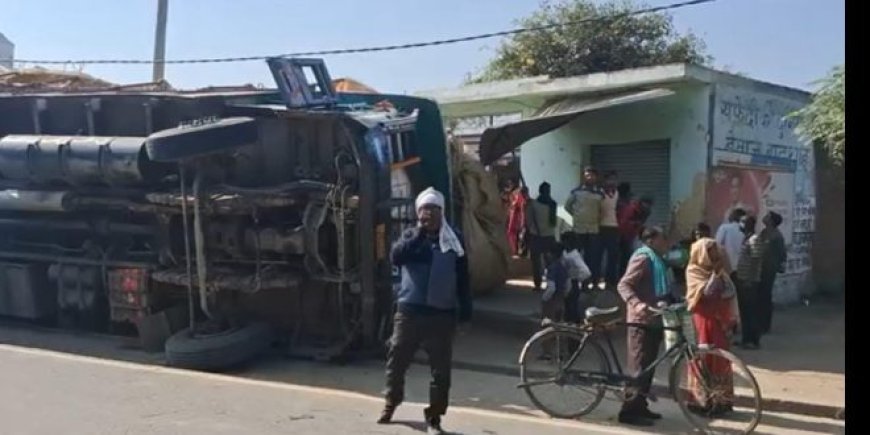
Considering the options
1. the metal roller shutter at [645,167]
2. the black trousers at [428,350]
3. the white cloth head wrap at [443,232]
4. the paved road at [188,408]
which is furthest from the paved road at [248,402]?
the metal roller shutter at [645,167]

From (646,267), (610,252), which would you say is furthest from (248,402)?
(610,252)

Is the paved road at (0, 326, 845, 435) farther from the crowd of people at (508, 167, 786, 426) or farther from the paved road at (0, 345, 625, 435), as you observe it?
the crowd of people at (508, 167, 786, 426)

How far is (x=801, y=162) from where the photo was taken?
15.3 metres

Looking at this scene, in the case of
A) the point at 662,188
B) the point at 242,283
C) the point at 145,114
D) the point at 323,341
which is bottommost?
the point at 323,341

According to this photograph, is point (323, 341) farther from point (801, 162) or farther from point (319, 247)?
point (801, 162)

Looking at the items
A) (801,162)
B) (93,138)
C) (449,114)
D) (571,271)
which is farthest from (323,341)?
(801,162)

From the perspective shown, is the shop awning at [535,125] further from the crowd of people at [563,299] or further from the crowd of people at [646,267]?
the crowd of people at [563,299]

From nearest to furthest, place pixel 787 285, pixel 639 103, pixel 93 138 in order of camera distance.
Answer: pixel 93 138 → pixel 639 103 → pixel 787 285

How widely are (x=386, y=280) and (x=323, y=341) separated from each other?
1.02 metres

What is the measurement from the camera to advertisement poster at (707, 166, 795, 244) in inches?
517

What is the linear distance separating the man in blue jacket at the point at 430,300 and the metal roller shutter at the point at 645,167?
23.8 feet

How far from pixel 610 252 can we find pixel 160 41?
12.1 meters

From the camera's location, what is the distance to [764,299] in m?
11.2

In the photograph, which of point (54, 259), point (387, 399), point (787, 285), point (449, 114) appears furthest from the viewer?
point (449, 114)
